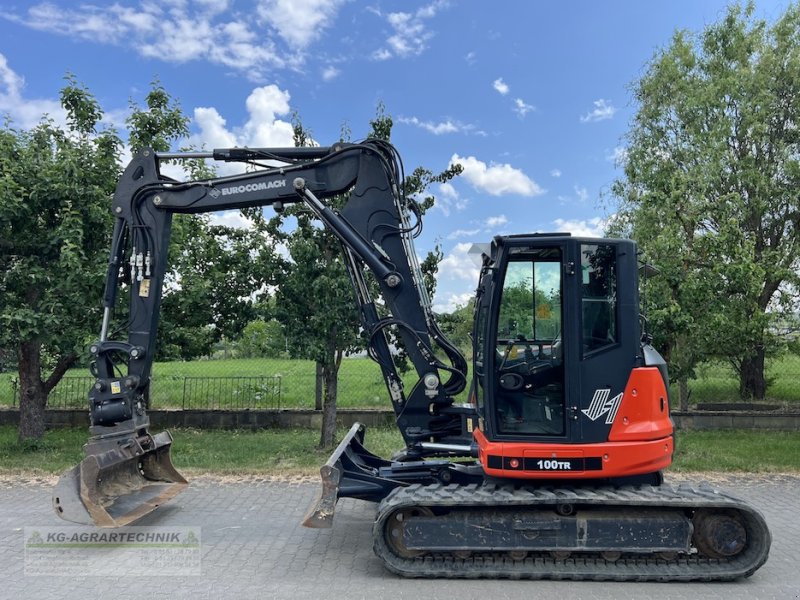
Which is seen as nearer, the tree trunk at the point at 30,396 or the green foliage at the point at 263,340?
the green foliage at the point at 263,340

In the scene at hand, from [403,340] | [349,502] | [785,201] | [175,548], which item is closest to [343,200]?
[403,340]

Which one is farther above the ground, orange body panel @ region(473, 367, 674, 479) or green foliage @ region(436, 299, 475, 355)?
green foliage @ region(436, 299, 475, 355)

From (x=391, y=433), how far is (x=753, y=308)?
21.1 ft

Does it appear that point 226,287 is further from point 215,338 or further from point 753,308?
point 753,308

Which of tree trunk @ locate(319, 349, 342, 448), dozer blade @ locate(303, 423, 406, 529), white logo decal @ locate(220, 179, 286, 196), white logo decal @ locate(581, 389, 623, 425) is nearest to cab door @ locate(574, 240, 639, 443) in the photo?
white logo decal @ locate(581, 389, 623, 425)

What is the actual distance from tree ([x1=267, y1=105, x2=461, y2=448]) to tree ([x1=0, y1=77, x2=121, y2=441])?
266 centimetres

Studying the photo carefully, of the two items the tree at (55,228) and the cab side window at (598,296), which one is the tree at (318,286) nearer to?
the tree at (55,228)

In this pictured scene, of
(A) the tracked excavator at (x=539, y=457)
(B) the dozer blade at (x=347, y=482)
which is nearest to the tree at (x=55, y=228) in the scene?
(A) the tracked excavator at (x=539, y=457)

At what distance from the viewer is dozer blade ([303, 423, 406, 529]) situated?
5.20 meters

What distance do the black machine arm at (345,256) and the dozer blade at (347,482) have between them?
54 cm

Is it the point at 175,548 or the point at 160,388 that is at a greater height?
the point at 160,388

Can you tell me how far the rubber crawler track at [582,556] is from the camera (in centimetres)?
480

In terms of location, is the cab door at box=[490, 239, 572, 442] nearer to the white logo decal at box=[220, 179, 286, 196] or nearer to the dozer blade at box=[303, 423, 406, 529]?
the dozer blade at box=[303, 423, 406, 529]

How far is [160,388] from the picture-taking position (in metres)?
11.9
